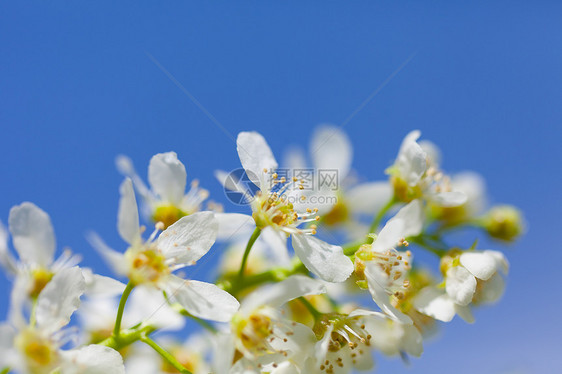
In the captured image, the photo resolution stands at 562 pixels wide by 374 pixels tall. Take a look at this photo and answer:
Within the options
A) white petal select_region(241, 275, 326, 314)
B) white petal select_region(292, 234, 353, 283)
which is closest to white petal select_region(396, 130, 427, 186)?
white petal select_region(292, 234, 353, 283)

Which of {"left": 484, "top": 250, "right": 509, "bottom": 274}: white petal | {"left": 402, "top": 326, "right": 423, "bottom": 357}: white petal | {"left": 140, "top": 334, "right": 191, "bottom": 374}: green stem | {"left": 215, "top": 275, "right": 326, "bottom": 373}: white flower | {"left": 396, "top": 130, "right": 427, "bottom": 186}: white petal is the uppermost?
{"left": 396, "top": 130, "right": 427, "bottom": 186}: white petal

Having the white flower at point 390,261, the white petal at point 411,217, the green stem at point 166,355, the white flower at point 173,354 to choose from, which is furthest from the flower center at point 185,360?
the white petal at point 411,217

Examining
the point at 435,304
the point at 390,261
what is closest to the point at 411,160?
the point at 390,261

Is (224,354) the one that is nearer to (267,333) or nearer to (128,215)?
(267,333)

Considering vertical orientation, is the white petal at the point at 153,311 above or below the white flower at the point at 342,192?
below

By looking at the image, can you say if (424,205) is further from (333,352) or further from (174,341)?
(174,341)

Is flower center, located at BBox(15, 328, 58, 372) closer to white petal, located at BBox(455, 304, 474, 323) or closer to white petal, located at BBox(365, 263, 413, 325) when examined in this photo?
white petal, located at BBox(365, 263, 413, 325)

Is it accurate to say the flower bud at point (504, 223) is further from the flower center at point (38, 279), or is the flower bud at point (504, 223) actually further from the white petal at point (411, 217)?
the flower center at point (38, 279)
